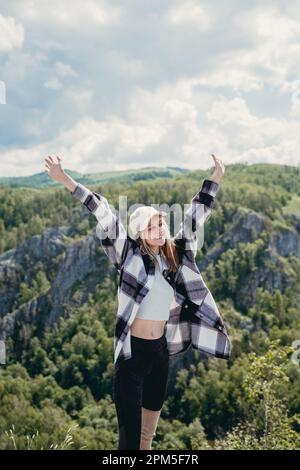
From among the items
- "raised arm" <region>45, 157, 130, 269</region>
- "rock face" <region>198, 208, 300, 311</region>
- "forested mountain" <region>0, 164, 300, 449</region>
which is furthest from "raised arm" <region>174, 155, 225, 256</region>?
"rock face" <region>198, 208, 300, 311</region>

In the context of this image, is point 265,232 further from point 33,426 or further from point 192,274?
point 192,274

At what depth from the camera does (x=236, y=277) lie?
93125 millimetres

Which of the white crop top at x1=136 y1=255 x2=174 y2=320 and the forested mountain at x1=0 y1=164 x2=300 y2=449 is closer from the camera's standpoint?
the white crop top at x1=136 y1=255 x2=174 y2=320

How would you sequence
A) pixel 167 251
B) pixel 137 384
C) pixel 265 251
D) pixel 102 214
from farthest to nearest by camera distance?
pixel 265 251
pixel 167 251
pixel 102 214
pixel 137 384

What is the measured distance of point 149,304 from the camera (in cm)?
379

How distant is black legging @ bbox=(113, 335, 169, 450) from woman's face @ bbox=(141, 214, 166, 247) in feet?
2.36

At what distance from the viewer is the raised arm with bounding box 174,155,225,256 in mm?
4070

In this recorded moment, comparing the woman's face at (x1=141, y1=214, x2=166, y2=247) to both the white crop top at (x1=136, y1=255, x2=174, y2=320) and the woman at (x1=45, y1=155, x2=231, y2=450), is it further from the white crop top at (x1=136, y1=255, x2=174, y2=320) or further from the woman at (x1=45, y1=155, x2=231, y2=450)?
→ the white crop top at (x1=136, y1=255, x2=174, y2=320)

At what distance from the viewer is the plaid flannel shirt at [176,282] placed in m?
3.72

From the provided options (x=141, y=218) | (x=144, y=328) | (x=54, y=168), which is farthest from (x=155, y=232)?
(x=54, y=168)

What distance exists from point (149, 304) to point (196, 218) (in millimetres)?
793

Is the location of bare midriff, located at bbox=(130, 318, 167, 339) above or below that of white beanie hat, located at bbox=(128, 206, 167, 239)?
below

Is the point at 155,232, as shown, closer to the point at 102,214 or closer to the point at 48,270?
the point at 102,214

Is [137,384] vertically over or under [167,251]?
under
